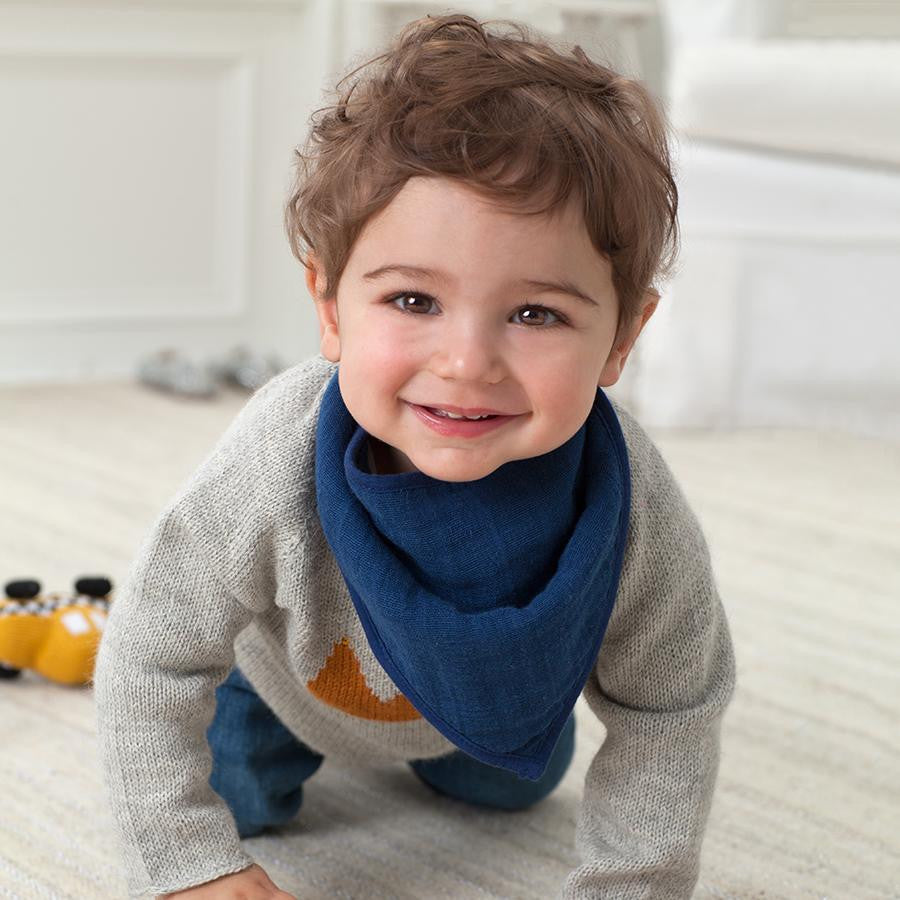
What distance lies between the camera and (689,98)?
1982mm

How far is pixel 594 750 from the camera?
107 cm

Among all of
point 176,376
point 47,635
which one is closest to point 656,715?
point 47,635

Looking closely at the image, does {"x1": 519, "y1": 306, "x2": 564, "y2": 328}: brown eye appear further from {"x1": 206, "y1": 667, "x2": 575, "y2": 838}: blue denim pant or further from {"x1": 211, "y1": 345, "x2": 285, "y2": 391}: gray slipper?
{"x1": 211, "y1": 345, "x2": 285, "y2": 391}: gray slipper

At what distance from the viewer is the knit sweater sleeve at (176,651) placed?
750mm

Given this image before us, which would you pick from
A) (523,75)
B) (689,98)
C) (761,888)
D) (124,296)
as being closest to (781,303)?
(689,98)

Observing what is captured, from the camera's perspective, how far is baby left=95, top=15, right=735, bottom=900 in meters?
0.66

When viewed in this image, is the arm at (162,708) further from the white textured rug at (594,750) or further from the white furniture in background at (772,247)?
the white furniture in background at (772,247)

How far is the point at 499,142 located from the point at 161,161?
66.8 inches

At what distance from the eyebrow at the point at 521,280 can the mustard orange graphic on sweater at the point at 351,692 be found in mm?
230

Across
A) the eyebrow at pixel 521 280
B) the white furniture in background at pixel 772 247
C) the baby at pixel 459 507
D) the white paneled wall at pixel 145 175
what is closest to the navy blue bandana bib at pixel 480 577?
the baby at pixel 459 507

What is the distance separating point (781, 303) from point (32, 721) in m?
1.35

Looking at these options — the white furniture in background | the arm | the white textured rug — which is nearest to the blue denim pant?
the white textured rug

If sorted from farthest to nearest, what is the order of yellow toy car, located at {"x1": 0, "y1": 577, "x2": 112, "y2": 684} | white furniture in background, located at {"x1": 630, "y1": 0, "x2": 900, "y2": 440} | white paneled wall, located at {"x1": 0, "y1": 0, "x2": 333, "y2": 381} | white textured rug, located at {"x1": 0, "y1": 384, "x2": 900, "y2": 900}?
white paneled wall, located at {"x1": 0, "y1": 0, "x2": 333, "y2": 381} → white furniture in background, located at {"x1": 630, "y1": 0, "x2": 900, "y2": 440} → yellow toy car, located at {"x1": 0, "y1": 577, "x2": 112, "y2": 684} → white textured rug, located at {"x1": 0, "y1": 384, "x2": 900, "y2": 900}

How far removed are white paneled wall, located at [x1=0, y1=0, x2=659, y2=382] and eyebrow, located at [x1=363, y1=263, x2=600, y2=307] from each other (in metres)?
1.43
